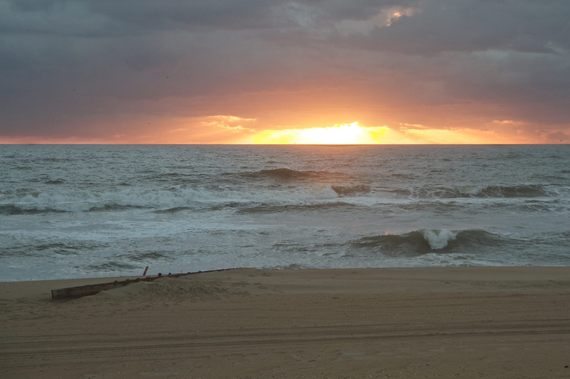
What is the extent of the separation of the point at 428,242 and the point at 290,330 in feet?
30.4

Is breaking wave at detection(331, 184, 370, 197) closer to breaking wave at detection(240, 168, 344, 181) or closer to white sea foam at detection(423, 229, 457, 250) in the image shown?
breaking wave at detection(240, 168, 344, 181)

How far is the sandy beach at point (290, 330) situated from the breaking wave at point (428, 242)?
470 centimetres

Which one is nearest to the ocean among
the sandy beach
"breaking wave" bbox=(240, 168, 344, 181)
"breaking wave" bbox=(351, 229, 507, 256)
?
"breaking wave" bbox=(351, 229, 507, 256)

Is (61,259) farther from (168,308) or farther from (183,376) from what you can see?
(183,376)

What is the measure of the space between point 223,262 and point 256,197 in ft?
58.2

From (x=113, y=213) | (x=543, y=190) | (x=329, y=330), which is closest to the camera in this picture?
(x=329, y=330)

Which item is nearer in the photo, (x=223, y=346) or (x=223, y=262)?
(x=223, y=346)

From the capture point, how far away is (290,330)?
6.31 metres

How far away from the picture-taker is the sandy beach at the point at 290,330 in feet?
16.6

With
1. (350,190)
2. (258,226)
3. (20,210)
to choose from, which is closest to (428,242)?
(258,226)

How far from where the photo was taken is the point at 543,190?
33.2m

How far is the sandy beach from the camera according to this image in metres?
5.07

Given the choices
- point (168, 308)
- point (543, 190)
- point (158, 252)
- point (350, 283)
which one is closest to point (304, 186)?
point (543, 190)

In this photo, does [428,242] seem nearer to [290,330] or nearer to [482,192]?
[290,330]
